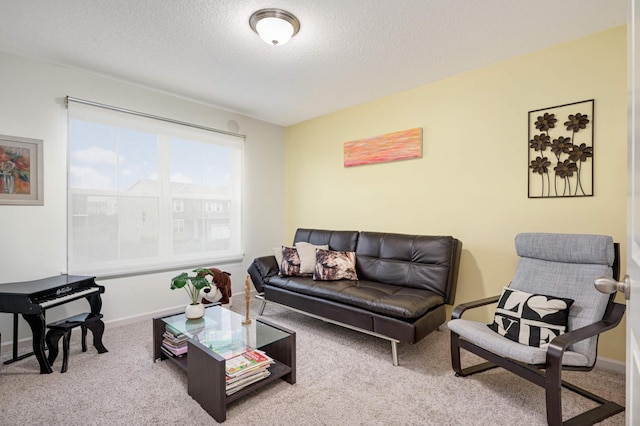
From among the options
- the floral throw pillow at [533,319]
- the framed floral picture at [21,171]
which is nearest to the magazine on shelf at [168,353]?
the framed floral picture at [21,171]

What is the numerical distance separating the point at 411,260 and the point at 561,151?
1501mm

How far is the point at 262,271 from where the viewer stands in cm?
346

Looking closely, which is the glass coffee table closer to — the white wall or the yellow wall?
the white wall

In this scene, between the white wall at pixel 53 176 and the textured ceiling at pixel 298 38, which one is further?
the white wall at pixel 53 176

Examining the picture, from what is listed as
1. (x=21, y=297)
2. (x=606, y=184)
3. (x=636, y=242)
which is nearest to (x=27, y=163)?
(x=21, y=297)

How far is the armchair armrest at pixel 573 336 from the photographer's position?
1.56 m

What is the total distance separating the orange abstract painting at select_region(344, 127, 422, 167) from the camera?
3.34m

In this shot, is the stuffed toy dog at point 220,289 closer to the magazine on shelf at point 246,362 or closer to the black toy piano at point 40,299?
the black toy piano at point 40,299

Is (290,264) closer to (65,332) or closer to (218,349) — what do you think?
(218,349)

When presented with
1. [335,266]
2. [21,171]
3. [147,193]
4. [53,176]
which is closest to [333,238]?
[335,266]

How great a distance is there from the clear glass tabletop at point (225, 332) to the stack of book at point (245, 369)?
47mm

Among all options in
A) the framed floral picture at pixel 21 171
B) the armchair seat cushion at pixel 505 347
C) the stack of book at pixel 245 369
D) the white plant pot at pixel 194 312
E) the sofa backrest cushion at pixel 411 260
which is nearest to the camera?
the armchair seat cushion at pixel 505 347

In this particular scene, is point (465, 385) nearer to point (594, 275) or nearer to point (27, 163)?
point (594, 275)

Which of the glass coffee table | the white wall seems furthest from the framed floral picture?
the glass coffee table
